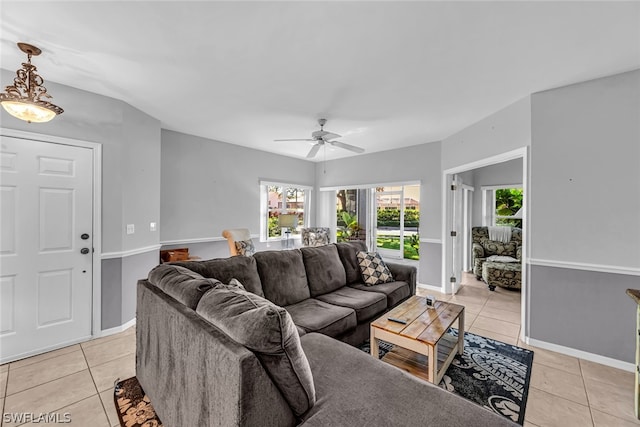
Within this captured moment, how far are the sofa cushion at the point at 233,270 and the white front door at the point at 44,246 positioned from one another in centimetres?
153

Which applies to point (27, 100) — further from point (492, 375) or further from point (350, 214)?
point (350, 214)

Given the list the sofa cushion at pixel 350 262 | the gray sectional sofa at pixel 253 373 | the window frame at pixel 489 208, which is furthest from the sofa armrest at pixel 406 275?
the window frame at pixel 489 208

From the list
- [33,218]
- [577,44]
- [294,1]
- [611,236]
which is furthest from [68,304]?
[611,236]

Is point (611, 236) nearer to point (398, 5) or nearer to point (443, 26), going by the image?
point (443, 26)

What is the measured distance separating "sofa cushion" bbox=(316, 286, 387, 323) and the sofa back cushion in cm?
28

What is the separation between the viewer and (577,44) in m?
2.07

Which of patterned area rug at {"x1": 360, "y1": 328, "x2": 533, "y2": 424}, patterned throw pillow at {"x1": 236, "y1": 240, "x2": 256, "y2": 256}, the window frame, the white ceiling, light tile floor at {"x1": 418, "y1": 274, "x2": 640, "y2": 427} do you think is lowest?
light tile floor at {"x1": 418, "y1": 274, "x2": 640, "y2": 427}

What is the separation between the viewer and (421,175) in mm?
5062

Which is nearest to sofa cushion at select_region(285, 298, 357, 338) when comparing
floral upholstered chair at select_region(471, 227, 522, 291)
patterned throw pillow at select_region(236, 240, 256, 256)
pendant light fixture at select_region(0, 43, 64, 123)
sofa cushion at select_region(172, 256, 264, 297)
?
sofa cushion at select_region(172, 256, 264, 297)

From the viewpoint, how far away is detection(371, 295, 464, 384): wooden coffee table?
6.43 feet

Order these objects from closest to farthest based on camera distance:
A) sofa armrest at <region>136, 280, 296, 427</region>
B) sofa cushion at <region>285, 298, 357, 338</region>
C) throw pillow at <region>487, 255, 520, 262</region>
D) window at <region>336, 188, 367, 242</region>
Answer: sofa armrest at <region>136, 280, 296, 427</region> → sofa cushion at <region>285, 298, 357, 338</region> → throw pillow at <region>487, 255, 520, 262</region> → window at <region>336, 188, 367, 242</region>

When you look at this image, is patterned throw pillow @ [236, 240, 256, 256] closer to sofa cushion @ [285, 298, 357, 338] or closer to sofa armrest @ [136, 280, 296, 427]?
sofa cushion @ [285, 298, 357, 338]

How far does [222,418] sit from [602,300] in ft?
11.2

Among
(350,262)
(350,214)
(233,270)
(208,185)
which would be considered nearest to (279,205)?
(208,185)
